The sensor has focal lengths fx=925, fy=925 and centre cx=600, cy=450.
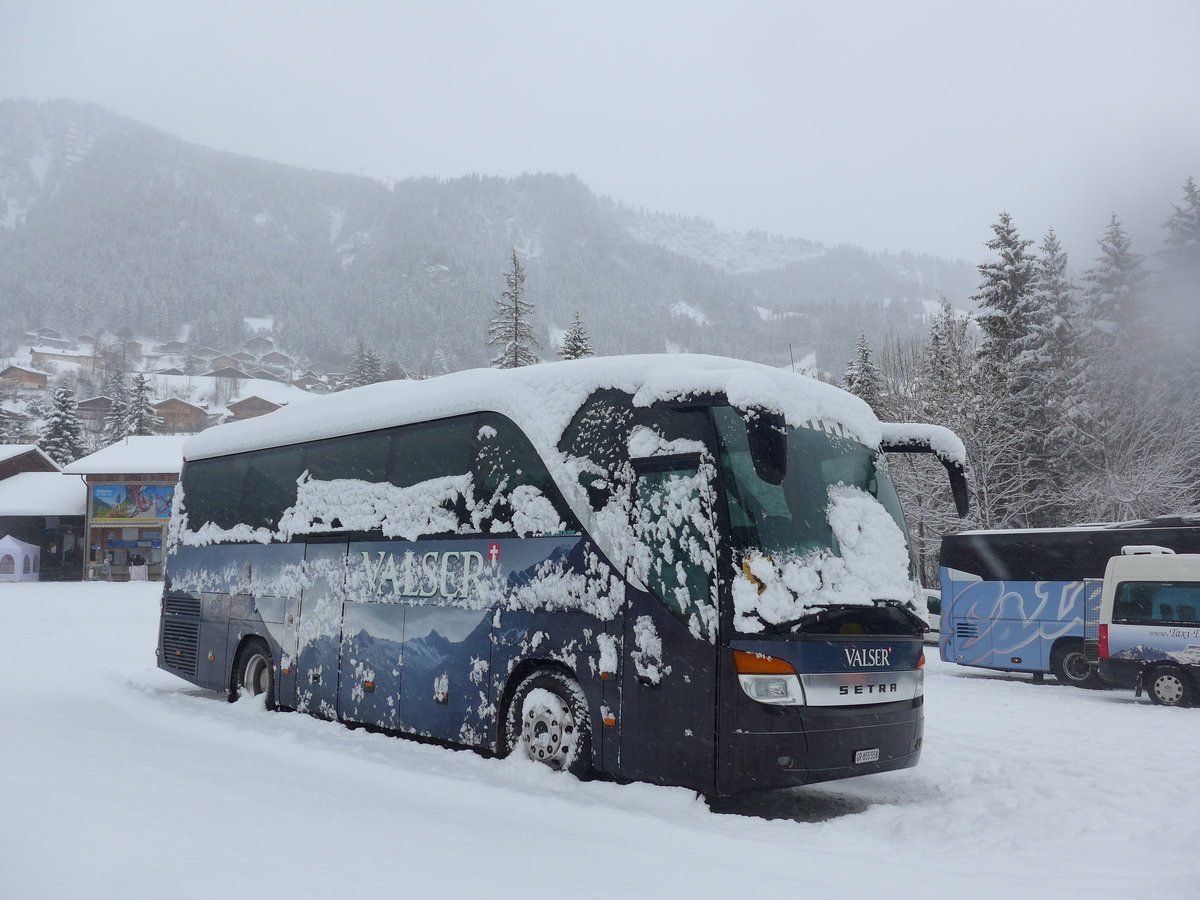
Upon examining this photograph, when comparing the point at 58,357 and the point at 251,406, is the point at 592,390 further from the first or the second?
the point at 58,357

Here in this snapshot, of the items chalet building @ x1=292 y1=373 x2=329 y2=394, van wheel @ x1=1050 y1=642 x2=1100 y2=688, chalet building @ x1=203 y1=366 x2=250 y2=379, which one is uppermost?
chalet building @ x1=203 y1=366 x2=250 y2=379

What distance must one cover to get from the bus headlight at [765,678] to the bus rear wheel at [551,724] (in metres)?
1.39

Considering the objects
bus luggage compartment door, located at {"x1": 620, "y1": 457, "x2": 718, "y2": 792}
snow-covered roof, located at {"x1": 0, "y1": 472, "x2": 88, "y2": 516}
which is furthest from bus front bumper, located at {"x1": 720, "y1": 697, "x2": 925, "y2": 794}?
snow-covered roof, located at {"x1": 0, "y1": 472, "x2": 88, "y2": 516}

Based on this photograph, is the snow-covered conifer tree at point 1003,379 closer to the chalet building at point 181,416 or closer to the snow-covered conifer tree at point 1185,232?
the snow-covered conifer tree at point 1185,232

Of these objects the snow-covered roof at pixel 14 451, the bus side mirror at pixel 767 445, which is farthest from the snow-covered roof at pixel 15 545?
the bus side mirror at pixel 767 445

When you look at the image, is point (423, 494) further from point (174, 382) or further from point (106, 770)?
point (174, 382)

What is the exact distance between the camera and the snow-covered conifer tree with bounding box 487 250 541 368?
47.6 meters

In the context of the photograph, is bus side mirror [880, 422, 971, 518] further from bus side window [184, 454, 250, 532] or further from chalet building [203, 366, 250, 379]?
chalet building [203, 366, 250, 379]

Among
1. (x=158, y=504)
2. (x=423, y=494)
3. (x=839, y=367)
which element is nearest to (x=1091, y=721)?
(x=423, y=494)

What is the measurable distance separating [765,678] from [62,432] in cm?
8092

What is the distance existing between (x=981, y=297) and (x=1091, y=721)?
26.8 meters

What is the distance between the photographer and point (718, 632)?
645 centimetres

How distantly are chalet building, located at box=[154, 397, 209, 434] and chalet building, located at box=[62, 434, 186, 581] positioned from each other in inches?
2751

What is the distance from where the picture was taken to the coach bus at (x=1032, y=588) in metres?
18.6
